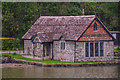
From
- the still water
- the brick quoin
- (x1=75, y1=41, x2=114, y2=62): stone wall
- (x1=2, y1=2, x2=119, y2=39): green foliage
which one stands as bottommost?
the still water

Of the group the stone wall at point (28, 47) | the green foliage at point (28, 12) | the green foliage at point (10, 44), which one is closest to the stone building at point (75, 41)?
the stone wall at point (28, 47)

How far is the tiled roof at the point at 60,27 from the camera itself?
5701cm

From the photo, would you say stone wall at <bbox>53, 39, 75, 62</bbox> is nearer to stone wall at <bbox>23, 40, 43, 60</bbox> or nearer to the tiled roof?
the tiled roof

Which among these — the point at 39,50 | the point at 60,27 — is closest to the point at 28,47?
the point at 39,50

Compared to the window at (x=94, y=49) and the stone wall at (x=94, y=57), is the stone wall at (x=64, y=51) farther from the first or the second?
the window at (x=94, y=49)

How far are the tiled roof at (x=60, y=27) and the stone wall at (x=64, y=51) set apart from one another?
0.75 m

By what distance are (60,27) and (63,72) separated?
1261 cm

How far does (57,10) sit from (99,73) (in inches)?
1520

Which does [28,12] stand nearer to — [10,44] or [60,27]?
[10,44]

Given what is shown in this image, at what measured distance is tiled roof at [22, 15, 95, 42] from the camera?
187 ft

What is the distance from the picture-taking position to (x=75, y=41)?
5553 cm

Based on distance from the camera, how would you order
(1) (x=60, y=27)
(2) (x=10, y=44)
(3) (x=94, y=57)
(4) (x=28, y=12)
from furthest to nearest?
(4) (x=28, y=12) < (2) (x=10, y=44) < (1) (x=60, y=27) < (3) (x=94, y=57)

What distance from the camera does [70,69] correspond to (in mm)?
51625

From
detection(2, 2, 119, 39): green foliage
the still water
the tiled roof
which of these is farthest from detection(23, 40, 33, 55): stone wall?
detection(2, 2, 119, 39): green foliage
